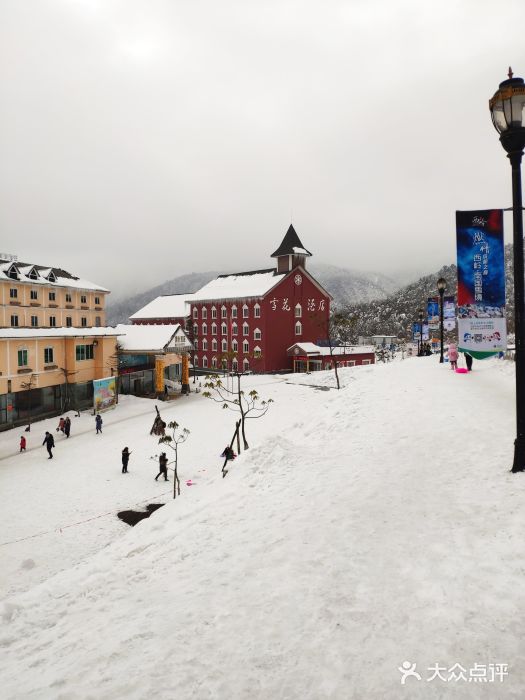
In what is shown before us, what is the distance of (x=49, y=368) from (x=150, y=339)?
35.3ft

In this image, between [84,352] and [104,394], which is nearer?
[104,394]

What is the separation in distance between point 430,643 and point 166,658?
2.54 m

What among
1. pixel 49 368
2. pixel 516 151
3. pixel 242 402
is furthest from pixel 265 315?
pixel 516 151

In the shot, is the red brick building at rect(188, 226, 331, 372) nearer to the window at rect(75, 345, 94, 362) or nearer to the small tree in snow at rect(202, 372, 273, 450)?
the small tree in snow at rect(202, 372, 273, 450)

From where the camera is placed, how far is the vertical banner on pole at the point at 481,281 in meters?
7.88

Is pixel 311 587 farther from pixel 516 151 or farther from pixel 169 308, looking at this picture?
pixel 169 308

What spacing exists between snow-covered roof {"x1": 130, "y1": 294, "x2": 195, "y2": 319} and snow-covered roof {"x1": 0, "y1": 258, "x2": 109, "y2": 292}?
2149 cm

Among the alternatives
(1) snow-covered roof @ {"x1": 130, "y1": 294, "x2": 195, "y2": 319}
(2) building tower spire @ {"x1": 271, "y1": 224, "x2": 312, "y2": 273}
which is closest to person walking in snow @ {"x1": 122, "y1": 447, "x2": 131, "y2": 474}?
(2) building tower spire @ {"x1": 271, "y1": 224, "x2": 312, "y2": 273}

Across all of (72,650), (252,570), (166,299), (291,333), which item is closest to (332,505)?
(252,570)

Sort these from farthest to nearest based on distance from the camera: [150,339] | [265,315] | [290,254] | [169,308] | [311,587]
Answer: [169,308]
[290,254]
[265,315]
[150,339]
[311,587]

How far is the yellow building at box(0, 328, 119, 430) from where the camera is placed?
30.8 m

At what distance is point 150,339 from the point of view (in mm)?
42656

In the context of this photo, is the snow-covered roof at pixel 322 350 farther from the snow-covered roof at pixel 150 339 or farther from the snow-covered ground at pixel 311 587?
the snow-covered ground at pixel 311 587

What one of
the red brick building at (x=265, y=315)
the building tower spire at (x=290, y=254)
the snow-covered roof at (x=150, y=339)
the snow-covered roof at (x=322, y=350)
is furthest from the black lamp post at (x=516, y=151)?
the building tower spire at (x=290, y=254)
